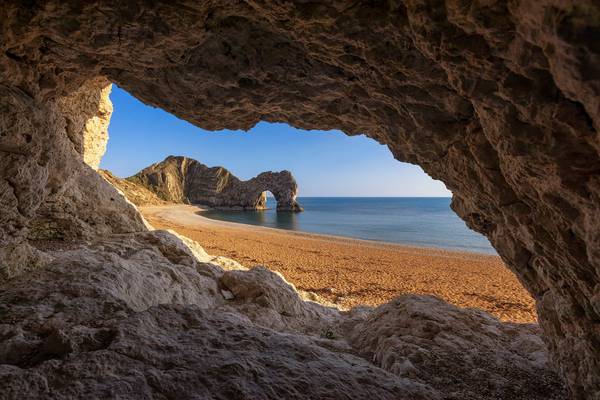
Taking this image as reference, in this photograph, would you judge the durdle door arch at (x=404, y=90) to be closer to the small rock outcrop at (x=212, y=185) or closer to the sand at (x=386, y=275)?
the sand at (x=386, y=275)

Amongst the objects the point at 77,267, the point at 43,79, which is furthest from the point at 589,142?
the point at 77,267

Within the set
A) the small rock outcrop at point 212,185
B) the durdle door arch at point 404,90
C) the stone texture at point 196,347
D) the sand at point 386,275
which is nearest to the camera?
the durdle door arch at point 404,90

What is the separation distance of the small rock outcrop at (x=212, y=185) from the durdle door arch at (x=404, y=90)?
261ft

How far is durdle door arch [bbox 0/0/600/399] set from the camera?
2.49m

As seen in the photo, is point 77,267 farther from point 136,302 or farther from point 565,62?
point 565,62

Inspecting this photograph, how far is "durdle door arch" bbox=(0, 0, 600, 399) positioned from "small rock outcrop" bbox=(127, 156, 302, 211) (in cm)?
7963

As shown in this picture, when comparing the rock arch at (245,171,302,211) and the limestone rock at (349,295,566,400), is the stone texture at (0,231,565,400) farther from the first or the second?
the rock arch at (245,171,302,211)

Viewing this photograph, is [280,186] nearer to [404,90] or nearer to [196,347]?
[404,90]

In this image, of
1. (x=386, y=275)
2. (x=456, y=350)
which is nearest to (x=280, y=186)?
(x=386, y=275)

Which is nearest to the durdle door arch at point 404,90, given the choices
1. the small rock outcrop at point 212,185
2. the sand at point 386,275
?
the sand at point 386,275

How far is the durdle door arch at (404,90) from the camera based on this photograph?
2490mm

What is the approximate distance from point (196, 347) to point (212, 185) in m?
94.8

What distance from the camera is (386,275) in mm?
17062

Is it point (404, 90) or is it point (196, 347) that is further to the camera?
point (404, 90)
